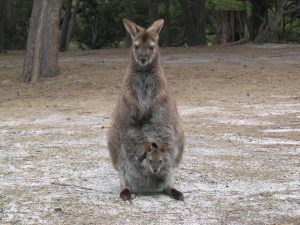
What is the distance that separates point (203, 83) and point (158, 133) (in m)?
9.74

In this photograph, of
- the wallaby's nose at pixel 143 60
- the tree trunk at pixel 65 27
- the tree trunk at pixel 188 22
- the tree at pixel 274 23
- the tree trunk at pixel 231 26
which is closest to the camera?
the wallaby's nose at pixel 143 60

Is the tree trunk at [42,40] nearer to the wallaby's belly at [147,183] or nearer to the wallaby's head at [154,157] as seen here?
the wallaby's belly at [147,183]

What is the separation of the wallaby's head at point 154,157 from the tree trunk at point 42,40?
10.8m

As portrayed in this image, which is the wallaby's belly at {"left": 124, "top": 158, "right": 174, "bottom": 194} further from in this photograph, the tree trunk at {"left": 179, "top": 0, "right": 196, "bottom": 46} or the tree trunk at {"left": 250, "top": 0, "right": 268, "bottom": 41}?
the tree trunk at {"left": 179, "top": 0, "right": 196, "bottom": 46}

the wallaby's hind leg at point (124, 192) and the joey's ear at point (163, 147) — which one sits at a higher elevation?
the joey's ear at point (163, 147)

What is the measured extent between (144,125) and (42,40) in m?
10.9

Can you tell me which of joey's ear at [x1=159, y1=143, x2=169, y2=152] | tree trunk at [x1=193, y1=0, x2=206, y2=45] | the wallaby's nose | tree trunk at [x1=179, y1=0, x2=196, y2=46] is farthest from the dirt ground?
tree trunk at [x1=179, y1=0, x2=196, y2=46]

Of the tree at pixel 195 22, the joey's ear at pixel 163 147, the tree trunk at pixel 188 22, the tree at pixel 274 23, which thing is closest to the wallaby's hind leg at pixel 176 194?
the joey's ear at pixel 163 147

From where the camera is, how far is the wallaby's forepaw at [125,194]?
5.56 metres

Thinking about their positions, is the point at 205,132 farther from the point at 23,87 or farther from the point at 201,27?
the point at 201,27

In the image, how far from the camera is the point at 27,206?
539cm

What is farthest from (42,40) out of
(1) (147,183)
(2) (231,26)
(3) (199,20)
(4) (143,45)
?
(2) (231,26)

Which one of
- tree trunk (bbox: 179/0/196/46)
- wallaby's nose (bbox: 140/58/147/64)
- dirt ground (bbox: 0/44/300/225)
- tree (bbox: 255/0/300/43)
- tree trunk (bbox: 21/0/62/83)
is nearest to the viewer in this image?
dirt ground (bbox: 0/44/300/225)

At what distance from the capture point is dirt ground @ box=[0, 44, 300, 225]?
5.30 meters
